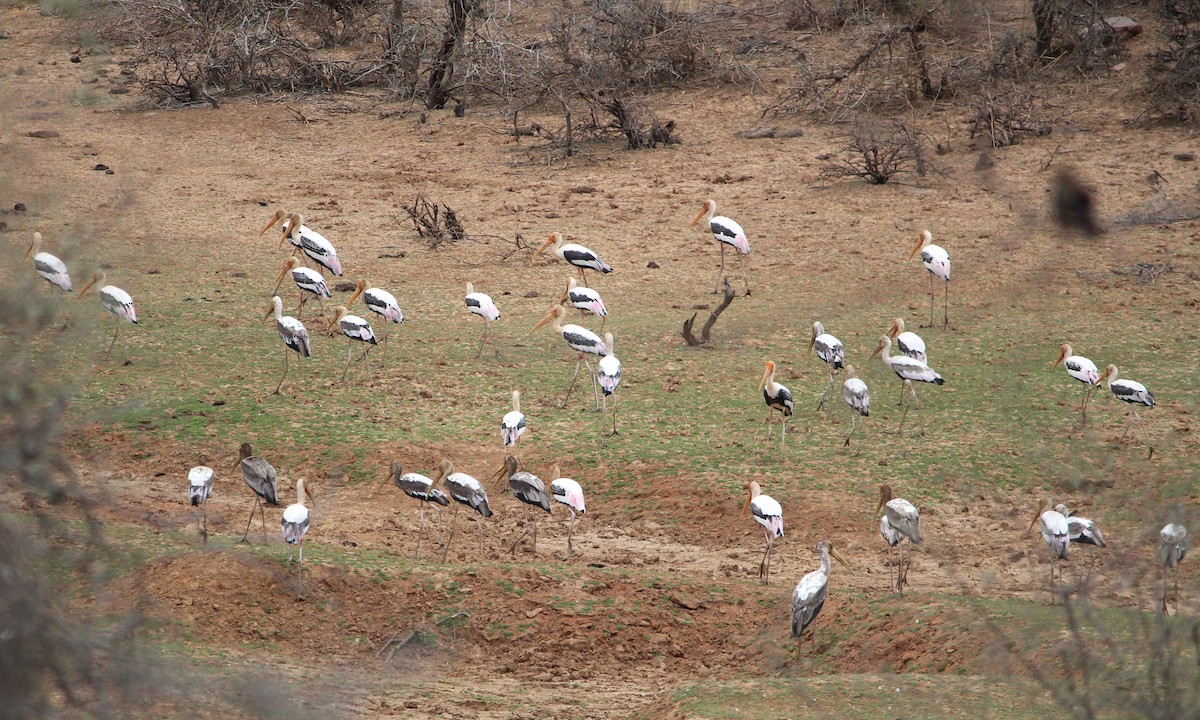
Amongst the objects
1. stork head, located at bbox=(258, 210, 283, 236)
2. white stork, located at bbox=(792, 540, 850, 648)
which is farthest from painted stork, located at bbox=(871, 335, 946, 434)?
stork head, located at bbox=(258, 210, 283, 236)

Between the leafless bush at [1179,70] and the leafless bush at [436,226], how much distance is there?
10144 millimetres

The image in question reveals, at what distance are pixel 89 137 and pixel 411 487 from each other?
1301 cm

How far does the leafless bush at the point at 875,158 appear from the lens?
1648 centimetres

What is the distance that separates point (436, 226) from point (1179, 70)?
35.2ft

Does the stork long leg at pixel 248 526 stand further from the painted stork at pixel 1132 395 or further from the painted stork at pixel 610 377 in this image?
the painted stork at pixel 1132 395

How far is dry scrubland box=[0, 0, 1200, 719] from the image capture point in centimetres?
540

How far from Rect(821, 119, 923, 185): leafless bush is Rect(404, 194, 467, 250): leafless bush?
5.11m

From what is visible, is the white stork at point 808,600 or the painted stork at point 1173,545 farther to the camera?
the white stork at point 808,600

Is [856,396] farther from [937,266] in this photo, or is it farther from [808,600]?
[808,600]

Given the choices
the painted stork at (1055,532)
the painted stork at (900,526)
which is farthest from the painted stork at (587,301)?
the painted stork at (1055,532)

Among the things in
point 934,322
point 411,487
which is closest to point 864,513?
point 411,487

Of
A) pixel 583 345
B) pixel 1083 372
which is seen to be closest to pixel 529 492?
pixel 583 345

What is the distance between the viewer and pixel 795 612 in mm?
6809

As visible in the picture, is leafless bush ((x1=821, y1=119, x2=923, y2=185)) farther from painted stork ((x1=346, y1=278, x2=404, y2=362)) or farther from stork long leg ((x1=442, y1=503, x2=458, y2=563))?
stork long leg ((x1=442, y1=503, x2=458, y2=563))
